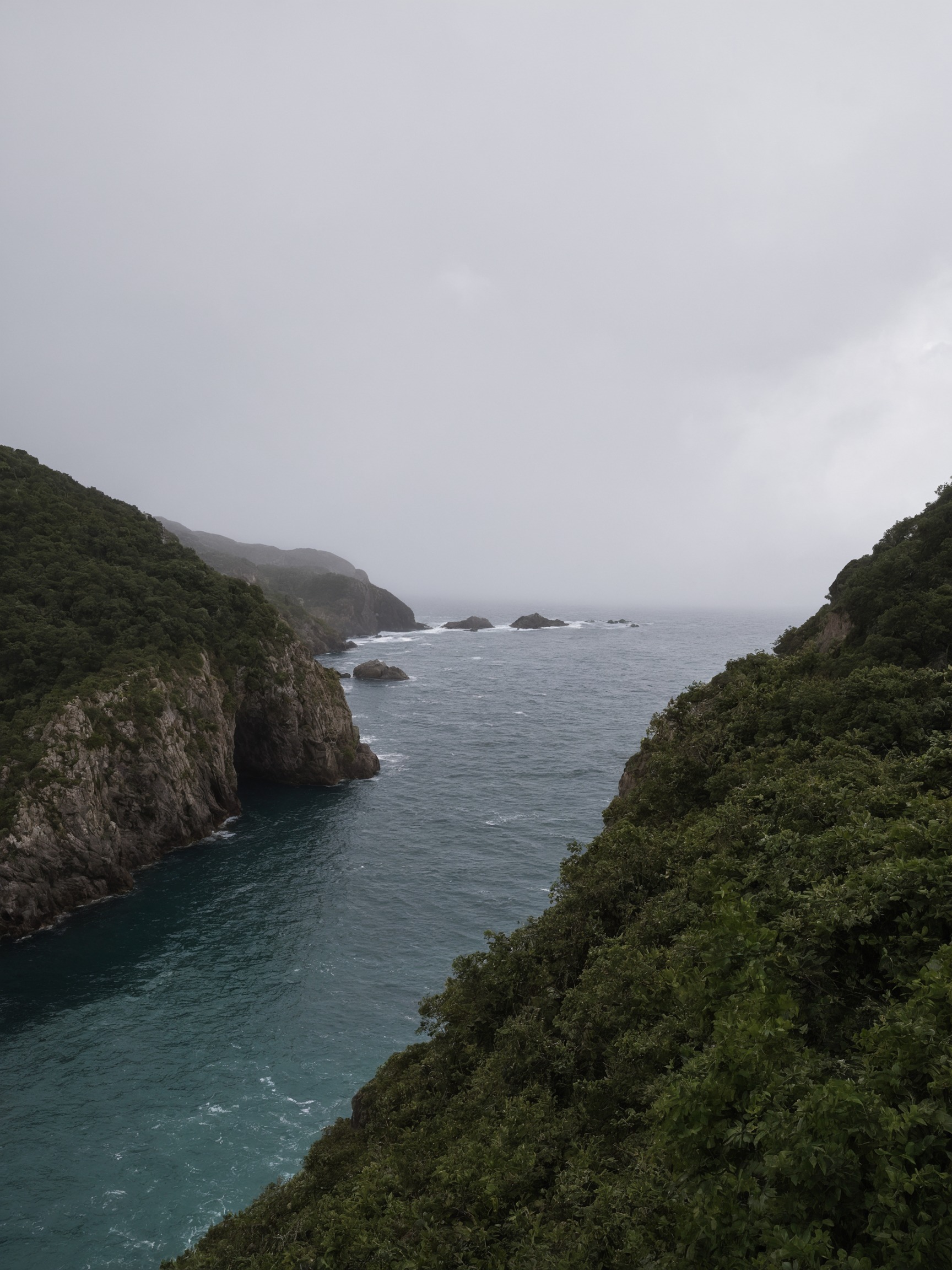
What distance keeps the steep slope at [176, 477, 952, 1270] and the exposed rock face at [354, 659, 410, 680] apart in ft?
338

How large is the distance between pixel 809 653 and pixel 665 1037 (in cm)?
2329

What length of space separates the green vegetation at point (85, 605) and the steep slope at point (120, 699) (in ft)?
0.46

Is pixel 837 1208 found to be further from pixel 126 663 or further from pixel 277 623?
→ pixel 277 623

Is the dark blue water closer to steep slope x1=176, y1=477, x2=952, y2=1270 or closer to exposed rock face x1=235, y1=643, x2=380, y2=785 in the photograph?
exposed rock face x1=235, y1=643, x2=380, y2=785

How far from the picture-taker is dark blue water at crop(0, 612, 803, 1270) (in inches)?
947

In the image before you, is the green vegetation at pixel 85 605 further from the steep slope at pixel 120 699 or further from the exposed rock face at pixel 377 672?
the exposed rock face at pixel 377 672

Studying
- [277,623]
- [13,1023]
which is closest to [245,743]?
[277,623]

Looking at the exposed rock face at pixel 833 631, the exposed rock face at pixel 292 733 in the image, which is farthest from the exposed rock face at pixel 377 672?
the exposed rock face at pixel 833 631

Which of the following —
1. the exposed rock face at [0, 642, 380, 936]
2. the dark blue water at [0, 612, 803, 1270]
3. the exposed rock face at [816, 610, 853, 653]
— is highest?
the exposed rock face at [816, 610, 853, 653]

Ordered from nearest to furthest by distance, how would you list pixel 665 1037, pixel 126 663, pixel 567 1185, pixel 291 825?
pixel 567 1185
pixel 665 1037
pixel 126 663
pixel 291 825

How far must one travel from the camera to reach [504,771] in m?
70.7

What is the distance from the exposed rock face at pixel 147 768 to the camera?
41.2m


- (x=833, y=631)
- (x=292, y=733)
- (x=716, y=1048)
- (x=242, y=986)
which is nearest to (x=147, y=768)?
(x=292, y=733)

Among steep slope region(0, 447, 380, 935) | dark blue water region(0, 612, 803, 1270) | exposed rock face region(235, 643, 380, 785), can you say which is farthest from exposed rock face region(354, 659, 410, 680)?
exposed rock face region(235, 643, 380, 785)
